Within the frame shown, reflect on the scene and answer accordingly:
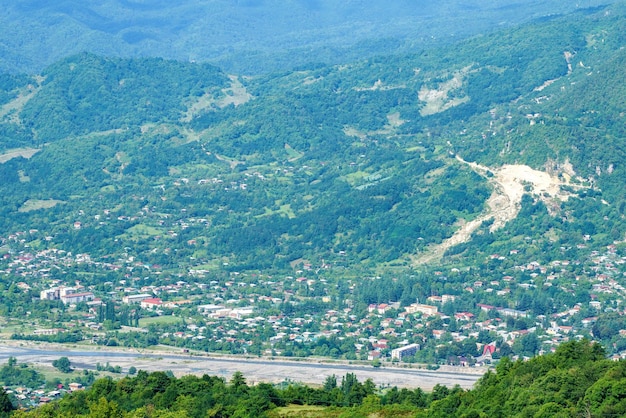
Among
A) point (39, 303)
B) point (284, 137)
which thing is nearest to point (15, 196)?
point (284, 137)

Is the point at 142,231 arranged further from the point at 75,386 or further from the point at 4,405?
the point at 4,405

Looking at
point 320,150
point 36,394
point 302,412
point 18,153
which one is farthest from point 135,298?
point 18,153

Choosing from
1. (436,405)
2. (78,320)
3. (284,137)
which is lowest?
(436,405)

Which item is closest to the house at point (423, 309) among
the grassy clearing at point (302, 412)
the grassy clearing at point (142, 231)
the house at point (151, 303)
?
the house at point (151, 303)

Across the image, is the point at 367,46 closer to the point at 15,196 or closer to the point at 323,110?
the point at 323,110

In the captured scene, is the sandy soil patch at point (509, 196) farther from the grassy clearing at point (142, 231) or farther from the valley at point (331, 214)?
the grassy clearing at point (142, 231)

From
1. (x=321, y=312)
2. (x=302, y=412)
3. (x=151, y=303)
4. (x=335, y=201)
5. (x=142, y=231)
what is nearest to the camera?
(x=302, y=412)
